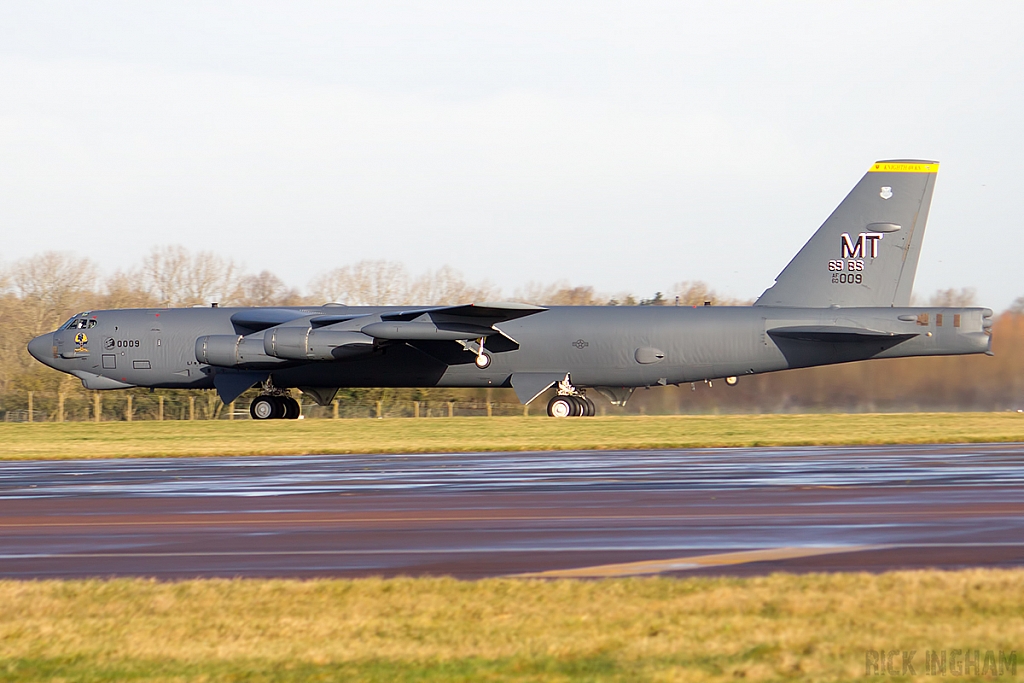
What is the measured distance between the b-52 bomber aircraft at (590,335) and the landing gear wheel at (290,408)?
558 millimetres

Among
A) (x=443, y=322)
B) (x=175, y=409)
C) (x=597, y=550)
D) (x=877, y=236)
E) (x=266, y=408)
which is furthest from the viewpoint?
(x=175, y=409)

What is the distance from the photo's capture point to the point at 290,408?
4219 centimetres

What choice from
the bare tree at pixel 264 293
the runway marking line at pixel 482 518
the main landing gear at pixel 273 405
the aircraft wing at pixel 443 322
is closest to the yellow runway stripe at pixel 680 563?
the runway marking line at pixel 482 518

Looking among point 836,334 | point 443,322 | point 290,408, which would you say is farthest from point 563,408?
point 290,408

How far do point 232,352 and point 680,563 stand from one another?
3075 centimetres

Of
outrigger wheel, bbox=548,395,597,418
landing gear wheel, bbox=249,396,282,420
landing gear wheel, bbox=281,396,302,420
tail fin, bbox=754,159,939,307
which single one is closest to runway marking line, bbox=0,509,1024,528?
tail fin, bbox=754,159,939,307

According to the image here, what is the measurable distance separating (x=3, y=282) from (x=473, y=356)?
152 feet

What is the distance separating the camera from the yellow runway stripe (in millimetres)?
9359

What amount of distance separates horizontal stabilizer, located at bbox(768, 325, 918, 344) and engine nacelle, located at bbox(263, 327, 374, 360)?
42.2ft

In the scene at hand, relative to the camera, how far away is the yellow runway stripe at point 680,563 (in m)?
9.36

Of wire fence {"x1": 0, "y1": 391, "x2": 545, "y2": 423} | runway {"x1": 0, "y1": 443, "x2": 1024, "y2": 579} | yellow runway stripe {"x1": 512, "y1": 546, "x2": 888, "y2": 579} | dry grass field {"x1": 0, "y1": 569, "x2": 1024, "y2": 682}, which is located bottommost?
wire fence {"x1": 0, "y1": 391, "x2": 545, "y2": 423}

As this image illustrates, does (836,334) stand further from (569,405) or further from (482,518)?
(482,518)

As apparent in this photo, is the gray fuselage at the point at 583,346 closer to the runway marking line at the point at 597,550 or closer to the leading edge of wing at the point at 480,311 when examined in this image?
the leading edge of wing at the point at 480,311

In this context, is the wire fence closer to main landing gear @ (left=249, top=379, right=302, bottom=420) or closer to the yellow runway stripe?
main landing gear @ (left=249, top=379, right=302, bottom=420)
